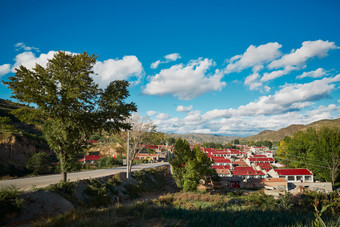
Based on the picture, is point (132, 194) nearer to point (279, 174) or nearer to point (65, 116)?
point (65, 116)

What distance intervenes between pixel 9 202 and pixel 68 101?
19.5ft

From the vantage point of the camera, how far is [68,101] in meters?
11.1

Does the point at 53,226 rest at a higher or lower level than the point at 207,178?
higher

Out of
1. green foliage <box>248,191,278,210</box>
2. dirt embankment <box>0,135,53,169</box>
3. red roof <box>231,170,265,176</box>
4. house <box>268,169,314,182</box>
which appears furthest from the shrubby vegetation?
house <box>268,169,314,182</box>

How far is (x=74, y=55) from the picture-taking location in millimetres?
12445

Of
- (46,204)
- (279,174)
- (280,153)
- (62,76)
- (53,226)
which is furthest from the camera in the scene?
(280,153)

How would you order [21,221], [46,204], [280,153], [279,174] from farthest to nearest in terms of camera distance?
[280,153], [279,174], [46,204], [21,221]

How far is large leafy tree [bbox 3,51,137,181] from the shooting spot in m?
10.6

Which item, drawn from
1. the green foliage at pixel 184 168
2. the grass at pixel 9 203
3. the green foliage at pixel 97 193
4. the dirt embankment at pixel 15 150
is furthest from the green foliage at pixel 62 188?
the dirt embankment at pixel 15 150

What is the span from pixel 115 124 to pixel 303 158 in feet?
203

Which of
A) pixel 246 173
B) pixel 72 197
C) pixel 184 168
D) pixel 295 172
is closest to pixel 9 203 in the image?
pixel 72 197

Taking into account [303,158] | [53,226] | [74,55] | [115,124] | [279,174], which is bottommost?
[279,174]

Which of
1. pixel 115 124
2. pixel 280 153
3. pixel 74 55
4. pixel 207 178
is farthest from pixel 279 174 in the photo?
pixel 74 55

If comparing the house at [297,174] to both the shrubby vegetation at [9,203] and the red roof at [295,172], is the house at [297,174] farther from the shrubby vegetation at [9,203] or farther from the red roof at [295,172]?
the shrubby vegetation at [9,203]
